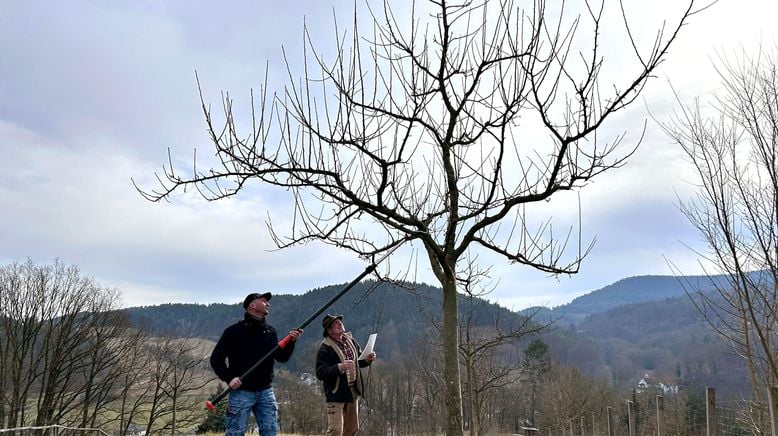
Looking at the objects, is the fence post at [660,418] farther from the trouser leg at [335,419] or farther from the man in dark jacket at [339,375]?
the trouser leg at [335,419]

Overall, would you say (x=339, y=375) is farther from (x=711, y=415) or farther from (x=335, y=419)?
(x=711, y=415)

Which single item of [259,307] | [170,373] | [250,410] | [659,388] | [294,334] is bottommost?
[659,388]

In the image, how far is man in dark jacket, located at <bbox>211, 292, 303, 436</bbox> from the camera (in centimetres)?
518

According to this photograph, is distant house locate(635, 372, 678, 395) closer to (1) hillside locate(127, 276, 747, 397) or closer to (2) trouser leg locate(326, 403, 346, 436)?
(1) hillside locate(127, 276, 747, 397)

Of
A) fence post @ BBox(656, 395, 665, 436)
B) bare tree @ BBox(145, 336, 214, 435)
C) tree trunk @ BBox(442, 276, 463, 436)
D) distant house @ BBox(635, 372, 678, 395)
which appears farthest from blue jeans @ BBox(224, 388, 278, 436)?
distant house @ BBox(635, 372, 678, 395)

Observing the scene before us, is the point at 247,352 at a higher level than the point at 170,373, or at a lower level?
higher

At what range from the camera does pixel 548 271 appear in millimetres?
4918

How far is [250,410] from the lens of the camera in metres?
5.40

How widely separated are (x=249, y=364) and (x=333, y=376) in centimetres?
95

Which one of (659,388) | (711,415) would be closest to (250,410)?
(711,415)

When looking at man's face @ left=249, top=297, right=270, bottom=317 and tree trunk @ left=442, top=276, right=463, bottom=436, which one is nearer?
tree trunk @ left=442, top=276, right=463, bottom=436

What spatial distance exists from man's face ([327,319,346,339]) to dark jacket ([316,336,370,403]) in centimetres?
8

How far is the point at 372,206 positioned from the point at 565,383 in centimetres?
2944

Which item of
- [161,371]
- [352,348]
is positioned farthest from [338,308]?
[352,348]
